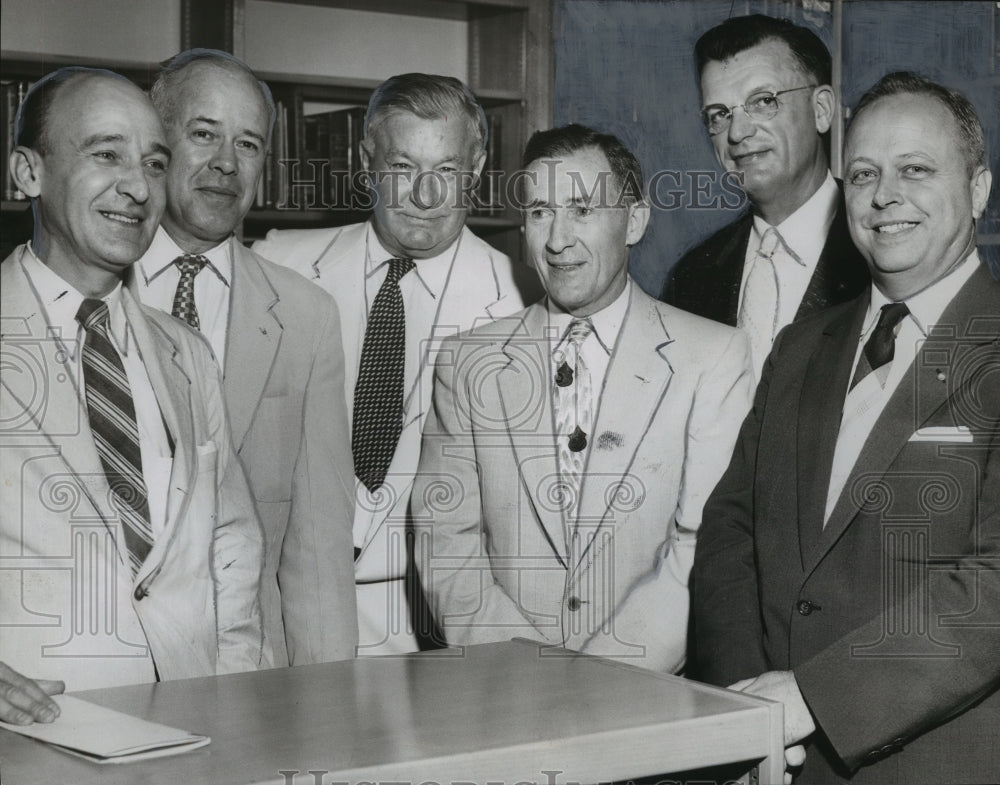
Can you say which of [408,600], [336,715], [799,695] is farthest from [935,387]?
[336,715]

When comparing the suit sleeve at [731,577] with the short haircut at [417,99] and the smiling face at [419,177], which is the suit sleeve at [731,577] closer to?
the smiling face at [419,177]

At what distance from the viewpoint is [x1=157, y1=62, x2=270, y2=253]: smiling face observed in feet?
9.96

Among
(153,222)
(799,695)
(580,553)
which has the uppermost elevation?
(153,222)

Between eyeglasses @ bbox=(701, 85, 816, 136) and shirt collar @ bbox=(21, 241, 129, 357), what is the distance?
5.45ft

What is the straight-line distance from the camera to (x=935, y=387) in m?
2.99

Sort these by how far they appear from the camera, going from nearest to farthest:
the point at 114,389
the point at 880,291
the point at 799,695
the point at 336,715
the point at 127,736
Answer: the point at 127,736 → the point at 336,715 → the point at 799,695 → the point at 114,389 → the point at 880,291

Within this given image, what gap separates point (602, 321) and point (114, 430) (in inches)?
49.5

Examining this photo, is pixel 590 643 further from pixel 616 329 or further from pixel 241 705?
pixel 241 705

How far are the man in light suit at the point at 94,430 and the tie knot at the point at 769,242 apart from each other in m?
1.55

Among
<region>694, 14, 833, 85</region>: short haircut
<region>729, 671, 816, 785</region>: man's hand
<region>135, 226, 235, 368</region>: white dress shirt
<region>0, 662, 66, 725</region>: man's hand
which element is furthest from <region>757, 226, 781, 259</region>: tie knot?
<region>0, 662, 66, 725</region>: man's hand

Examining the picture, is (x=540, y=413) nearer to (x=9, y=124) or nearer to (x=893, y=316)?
(x=893, y=316)

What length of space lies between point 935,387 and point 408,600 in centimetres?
142

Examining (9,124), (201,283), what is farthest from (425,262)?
(9,124)

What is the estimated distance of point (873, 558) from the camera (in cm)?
295
